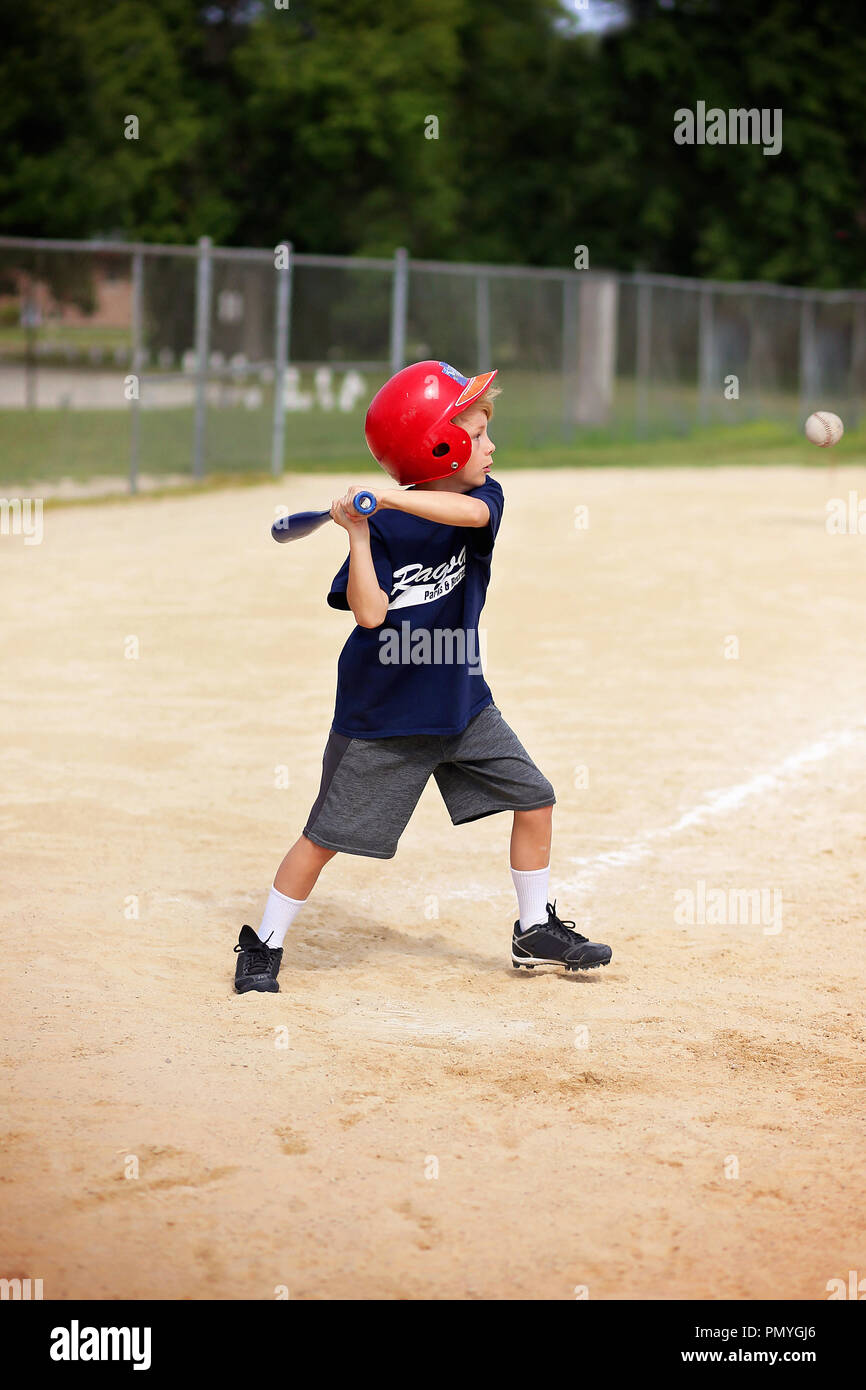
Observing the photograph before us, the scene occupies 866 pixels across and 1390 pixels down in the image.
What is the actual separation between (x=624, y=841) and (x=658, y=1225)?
9.57 feet

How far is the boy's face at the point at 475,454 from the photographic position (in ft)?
14.3

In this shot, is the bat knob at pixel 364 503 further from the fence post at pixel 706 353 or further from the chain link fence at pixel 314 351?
the fence post at pixel 706 353

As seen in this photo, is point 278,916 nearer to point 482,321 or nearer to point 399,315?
point 399,315

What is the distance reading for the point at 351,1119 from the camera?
3770 millimetres

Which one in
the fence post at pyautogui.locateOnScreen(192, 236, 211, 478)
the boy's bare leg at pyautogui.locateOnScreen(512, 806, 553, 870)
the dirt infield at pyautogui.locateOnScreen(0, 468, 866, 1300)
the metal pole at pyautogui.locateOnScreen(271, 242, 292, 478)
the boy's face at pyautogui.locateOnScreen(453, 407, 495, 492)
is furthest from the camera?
the metal pole at pyautogui.locateOnScreen(271, 242, 292, 478)

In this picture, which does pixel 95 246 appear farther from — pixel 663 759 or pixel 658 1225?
pixel 658 1225

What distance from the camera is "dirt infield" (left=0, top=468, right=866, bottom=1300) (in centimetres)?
326

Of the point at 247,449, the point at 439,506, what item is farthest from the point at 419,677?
the point at 247,449

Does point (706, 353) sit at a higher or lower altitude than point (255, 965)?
higher

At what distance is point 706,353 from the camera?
27.9 metres

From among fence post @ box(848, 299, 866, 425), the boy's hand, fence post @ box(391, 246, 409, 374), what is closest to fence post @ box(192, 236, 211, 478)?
fence post @ box(391, 246, 409, 374)

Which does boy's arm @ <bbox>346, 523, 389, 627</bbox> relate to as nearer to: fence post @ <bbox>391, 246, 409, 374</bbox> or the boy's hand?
the boy's hand

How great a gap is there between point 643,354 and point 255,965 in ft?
74.7

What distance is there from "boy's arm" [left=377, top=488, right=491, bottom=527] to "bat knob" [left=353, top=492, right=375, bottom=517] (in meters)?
0.07
